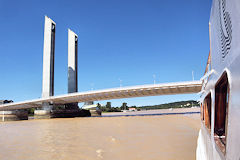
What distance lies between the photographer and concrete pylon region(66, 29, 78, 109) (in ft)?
169

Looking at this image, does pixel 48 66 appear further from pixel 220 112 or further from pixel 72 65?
pixel 220 112

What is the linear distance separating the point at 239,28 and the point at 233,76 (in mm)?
355

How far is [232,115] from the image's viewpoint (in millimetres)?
1454

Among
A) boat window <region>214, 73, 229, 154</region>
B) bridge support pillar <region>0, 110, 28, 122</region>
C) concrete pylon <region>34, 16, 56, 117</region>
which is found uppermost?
concrete pylon <region>34, 16, 56, 117</region>

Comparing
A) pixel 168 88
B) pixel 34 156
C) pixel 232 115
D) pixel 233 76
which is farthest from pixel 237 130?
pixel 168 88

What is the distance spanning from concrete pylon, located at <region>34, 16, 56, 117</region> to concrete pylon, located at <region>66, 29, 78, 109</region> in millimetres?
6057

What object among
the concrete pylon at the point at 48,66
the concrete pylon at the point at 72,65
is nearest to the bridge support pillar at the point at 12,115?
the concrete pylon at the point at 48,66

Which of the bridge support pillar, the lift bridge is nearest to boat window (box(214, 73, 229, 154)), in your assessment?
the lift bridge

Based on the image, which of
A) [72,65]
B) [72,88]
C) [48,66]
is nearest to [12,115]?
[48,66]

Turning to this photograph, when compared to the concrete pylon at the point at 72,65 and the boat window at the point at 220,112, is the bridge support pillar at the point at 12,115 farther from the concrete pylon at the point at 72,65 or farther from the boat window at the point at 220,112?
the boat window at the point at 220,112

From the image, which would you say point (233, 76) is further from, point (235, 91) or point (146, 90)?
point (146, 90)

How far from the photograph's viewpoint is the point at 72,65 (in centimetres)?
5272

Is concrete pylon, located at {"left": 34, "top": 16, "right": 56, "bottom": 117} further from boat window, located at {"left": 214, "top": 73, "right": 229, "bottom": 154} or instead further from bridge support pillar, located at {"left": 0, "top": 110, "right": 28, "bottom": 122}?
boat window, located at {"left": 214, "top": 73, "right": 229, "bottom": 154}

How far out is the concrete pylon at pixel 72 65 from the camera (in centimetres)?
5163
